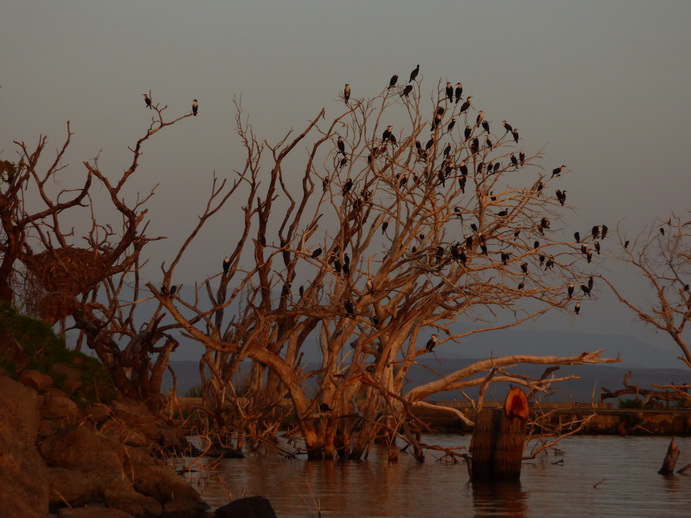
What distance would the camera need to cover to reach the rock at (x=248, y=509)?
11375 mm

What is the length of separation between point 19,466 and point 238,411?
13.1m

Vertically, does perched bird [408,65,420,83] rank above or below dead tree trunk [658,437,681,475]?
above

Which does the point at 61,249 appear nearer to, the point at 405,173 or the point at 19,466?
the point at 405,173

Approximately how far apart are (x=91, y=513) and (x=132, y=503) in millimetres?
1335

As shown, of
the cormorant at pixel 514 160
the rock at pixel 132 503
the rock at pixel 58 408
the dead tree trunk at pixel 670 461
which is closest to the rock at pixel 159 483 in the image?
the rock at pixel 132 503

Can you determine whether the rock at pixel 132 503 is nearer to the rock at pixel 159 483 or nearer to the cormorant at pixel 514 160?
the rock at pixel 159 483

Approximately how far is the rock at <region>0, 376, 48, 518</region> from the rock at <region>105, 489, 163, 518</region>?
4.30 ft

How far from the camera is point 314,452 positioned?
21.6 m

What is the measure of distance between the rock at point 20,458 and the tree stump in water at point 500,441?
7510 millimetres

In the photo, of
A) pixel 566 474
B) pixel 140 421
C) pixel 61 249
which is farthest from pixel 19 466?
pixel 61 249

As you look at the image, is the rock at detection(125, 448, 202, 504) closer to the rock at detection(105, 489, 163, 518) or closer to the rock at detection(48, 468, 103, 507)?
the rock at detection(105, 489, 163, 518)

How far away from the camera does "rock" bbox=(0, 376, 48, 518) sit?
930 cm

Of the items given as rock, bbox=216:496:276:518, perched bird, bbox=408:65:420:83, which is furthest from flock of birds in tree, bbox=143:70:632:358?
rock, bbox=216:496:276:518

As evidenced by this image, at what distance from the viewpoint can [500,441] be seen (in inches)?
655
